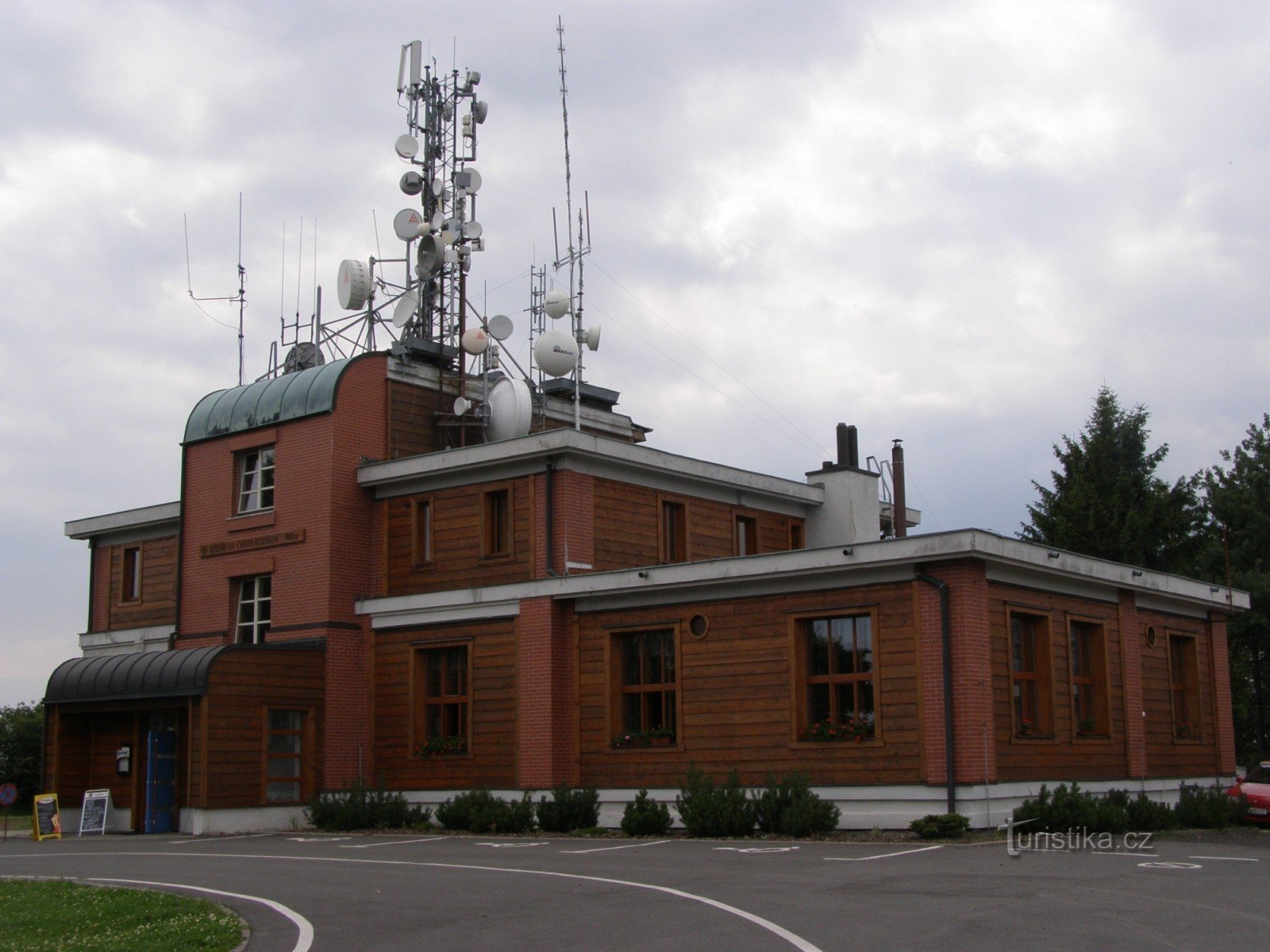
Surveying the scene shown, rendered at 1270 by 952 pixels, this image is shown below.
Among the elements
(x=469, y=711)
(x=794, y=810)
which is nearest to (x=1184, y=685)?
(x=794, y=810)

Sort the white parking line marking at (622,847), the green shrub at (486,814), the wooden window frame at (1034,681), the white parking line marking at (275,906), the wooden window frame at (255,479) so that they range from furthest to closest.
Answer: the wooden window frame at (255,479), the green shrub at (486,814), the wooden window frame at (1034,681), the white parking line marking at (622,847), the white parking line marking at (275,906)

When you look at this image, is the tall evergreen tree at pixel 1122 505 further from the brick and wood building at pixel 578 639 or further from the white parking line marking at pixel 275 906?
the white parking line marking at pixel 275 906

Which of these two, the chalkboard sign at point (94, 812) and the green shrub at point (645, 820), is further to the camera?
the chalkboard sign at point (94, 812)

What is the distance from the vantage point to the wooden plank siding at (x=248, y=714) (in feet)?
90.5

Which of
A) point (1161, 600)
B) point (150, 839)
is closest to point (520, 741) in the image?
Result: point (150, 839)

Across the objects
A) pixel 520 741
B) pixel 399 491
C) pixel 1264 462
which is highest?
pixel 1264 462

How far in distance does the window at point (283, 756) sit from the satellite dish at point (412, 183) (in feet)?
45.7

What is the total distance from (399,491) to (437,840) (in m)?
8.64

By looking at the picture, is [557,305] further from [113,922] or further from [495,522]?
[113,922]

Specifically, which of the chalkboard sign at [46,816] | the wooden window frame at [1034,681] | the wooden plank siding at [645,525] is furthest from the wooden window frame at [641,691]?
the chalkboard sign at [46,816]

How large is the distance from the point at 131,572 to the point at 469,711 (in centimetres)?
1321

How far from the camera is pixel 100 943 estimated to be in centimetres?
1212

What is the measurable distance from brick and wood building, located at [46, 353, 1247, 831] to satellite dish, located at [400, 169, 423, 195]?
645 cm

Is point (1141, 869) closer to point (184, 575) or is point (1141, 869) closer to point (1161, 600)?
point (1161, 600)
